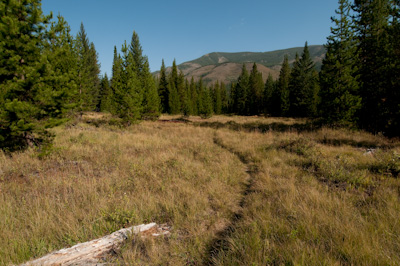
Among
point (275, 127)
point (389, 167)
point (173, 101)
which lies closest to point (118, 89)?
point (275, 127)

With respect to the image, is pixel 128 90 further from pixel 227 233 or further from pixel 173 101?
pixel 173 101

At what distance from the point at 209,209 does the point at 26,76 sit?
7.19 m

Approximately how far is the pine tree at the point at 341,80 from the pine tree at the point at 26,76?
17.5 metres

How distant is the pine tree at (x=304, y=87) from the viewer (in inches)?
1356

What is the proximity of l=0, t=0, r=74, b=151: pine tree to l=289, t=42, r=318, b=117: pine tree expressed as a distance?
3878 centimetres

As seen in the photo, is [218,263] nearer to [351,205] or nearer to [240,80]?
[351,205]

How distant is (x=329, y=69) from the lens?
1455 cm

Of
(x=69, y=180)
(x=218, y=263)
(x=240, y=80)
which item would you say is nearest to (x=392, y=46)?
(x=218, y=263)

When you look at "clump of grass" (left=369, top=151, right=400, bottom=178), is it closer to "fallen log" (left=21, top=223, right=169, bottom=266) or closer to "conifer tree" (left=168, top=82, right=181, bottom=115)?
"fallen log" (left=21, top=223, right=169, bottom=266)

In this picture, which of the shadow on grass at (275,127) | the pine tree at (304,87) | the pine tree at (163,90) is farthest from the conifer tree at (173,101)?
the pine tree at (304,87)

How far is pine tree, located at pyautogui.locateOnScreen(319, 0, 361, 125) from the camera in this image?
1358 cm

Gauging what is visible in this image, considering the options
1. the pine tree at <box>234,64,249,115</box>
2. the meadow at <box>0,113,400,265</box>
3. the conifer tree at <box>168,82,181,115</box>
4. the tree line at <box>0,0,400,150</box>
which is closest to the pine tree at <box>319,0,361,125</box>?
the tree line at <box>0,0,400,150</box>

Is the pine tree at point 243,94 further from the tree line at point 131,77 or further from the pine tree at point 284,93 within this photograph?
the tree line at point 131,77

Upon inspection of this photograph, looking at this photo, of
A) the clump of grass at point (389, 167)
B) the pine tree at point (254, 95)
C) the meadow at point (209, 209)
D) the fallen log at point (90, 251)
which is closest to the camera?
the fallen log at point (90, 251)
